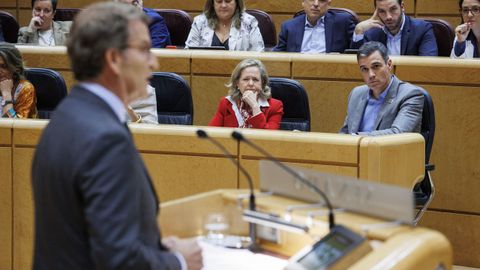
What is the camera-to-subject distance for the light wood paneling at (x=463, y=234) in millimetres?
4051

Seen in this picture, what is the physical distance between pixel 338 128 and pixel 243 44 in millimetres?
874

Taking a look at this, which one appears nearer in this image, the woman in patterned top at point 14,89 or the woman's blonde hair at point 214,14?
the woman in patterned top at point 14,89

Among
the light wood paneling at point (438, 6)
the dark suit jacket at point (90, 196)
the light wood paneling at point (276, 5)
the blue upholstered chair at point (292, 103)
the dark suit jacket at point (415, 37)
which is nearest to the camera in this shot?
the dark suit jacket at point (90, 196)

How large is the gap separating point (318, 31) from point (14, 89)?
5.70 ft

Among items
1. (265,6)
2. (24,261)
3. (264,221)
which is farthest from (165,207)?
(265,6)

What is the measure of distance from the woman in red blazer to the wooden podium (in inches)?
83.9

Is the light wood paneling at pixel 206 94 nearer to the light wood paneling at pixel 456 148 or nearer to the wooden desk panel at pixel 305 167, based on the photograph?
the light wood paneling at pixel 456 148

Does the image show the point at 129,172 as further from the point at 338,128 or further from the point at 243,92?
the point at 338,128

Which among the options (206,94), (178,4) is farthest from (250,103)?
(178,4)

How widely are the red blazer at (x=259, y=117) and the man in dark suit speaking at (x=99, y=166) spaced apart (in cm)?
253

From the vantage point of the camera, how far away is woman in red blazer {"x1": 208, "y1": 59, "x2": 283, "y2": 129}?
4121 mm

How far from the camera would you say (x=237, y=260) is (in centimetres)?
186

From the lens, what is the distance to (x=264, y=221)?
180 cm

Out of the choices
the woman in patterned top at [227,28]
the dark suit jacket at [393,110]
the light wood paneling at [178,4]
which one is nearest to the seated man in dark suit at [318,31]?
the woman in patterned top at [227,28]
